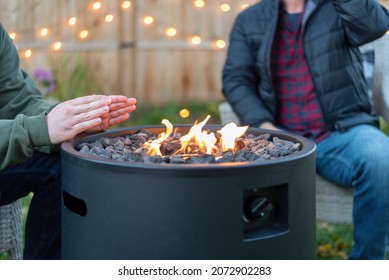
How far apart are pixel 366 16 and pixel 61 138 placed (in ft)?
4.74

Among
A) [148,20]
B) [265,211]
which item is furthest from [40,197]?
[148,20]

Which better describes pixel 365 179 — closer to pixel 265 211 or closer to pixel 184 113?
pixel 265 211

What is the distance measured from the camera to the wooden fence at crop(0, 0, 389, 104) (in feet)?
18.1

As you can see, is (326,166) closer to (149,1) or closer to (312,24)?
(312,24)

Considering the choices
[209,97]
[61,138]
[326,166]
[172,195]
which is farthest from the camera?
[209,97]

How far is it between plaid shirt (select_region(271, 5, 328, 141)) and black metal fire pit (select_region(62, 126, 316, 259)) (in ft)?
3.51

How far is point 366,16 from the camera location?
2770 millimetres

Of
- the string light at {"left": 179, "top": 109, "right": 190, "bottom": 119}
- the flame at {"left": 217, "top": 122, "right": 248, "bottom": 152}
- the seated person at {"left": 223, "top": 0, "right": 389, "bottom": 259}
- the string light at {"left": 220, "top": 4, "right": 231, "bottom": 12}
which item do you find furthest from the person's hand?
the string light at {"left": 220, "top": 4, "right": 231, "bottom": 12}

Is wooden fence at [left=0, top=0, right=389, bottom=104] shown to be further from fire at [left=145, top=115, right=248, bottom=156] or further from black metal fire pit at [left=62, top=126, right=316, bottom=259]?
black metal fire pit at [left=62, top=126, right=316, bottom=259]

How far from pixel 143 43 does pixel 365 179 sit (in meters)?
3.51

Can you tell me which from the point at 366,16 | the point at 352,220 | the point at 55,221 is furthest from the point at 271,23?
the point at 55,221

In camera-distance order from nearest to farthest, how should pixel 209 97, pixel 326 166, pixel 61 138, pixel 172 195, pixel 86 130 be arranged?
pixel 172 195, pixel 61 138, pixel 86 130, pixel 326 166, pixel 209 97

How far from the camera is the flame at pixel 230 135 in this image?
6.68 feet

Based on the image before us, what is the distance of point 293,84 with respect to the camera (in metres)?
2.97
